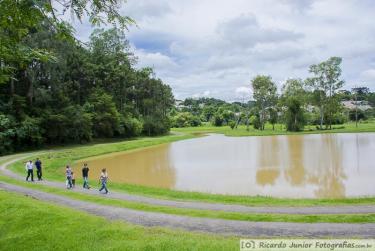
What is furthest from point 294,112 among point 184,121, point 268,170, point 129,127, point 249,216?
point 249,216

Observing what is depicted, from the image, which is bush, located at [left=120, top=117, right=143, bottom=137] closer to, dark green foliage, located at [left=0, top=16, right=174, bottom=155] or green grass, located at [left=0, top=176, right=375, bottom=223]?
dark green foliage, located at [left=0, top=16, right=174, bottom=155]

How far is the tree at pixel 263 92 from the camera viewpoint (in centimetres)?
10694

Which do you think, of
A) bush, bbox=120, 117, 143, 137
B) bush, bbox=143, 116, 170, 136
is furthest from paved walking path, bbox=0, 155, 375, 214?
bush, bbox=143, 116, 170, 136

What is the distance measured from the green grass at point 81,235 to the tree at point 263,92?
9628cm

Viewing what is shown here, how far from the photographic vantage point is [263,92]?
107250 mm

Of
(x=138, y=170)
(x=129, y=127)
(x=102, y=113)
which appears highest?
(x=102, y=113)

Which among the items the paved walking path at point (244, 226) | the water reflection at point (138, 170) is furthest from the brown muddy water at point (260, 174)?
the paved walking path at point (244, 226)

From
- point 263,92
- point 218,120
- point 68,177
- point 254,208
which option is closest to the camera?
point 254,208

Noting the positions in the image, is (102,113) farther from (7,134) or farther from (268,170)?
(268,170)

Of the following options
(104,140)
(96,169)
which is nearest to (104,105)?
(104,140)

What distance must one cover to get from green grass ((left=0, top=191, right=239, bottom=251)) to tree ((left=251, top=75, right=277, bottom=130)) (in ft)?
316

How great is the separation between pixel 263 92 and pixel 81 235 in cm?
9948

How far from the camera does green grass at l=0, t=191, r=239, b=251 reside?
1001 centimetres

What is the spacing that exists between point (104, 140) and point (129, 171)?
1424 inches
